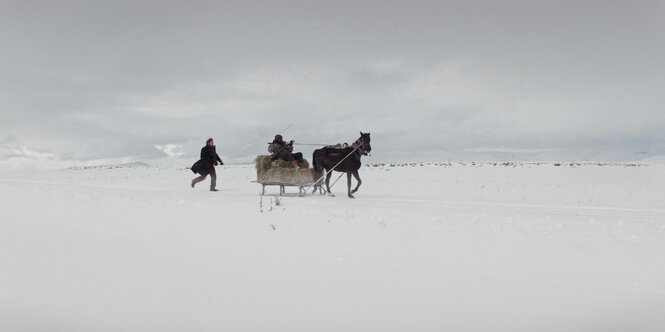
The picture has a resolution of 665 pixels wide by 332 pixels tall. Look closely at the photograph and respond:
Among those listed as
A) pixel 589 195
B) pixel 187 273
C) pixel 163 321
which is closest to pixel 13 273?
pixel 187 273

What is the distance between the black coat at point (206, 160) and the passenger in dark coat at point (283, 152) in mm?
3417

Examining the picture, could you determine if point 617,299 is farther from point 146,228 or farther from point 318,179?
point 318,179

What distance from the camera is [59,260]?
518 centimetres

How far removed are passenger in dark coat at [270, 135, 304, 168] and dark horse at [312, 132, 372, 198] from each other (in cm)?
63

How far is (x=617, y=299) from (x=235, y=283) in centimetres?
365

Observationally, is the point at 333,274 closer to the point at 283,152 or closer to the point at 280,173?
the point at 280,173

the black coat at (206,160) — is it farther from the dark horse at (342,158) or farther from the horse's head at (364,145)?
the horse's head at (364,145)

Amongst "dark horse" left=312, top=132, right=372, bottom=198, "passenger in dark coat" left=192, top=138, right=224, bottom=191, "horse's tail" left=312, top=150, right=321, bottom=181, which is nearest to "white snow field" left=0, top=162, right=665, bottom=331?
"dark horse" left=312, top=132, right=372, bottom=198

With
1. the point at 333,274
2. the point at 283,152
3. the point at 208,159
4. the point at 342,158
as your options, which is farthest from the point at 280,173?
the point at 333,274

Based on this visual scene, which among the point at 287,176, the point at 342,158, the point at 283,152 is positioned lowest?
the point at 287,176

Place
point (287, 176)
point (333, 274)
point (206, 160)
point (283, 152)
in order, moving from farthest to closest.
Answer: point (206, 160) → point (283, 152) → point (287, 176) → point (333, 274)

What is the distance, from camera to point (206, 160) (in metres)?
15.8

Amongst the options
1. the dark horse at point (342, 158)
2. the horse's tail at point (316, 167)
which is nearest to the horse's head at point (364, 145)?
the dark horse at point (342, 158)

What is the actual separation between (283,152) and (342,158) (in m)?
1.82
